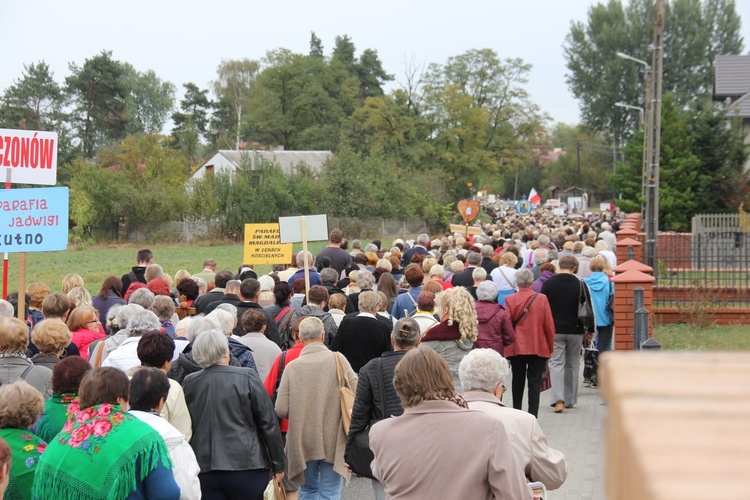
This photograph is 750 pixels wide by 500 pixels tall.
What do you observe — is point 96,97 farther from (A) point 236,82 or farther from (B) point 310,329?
(B) point 310,329

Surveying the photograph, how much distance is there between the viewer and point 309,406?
6.74 meters

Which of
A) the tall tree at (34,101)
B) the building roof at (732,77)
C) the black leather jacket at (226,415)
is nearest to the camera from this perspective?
the black leather jacket at (226,415)

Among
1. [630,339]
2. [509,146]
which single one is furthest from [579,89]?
[630,339]

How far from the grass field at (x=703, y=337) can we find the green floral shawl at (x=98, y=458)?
11647 mm

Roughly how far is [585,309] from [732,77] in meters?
56.5

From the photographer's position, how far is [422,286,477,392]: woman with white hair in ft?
26.2

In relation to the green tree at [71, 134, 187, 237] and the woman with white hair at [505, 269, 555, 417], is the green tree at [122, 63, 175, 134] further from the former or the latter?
the woman with white hair at [505, 269, 555, 417]

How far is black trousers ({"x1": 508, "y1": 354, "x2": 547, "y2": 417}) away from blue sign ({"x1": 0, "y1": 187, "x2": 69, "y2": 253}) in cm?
518

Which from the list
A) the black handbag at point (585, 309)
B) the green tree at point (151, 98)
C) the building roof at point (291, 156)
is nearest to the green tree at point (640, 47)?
the building roof at point (291, 156)

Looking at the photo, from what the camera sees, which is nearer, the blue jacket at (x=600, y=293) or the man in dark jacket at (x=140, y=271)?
the blue jacket at (x=600, y=293)

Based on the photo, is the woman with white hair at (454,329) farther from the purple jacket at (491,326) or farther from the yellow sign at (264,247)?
the yellow sign at (264,247)

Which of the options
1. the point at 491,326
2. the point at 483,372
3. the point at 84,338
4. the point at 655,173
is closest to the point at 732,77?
the point at 655,173

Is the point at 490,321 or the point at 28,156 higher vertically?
the point at 28,156

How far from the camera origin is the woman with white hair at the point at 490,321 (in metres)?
Result: 9.03
